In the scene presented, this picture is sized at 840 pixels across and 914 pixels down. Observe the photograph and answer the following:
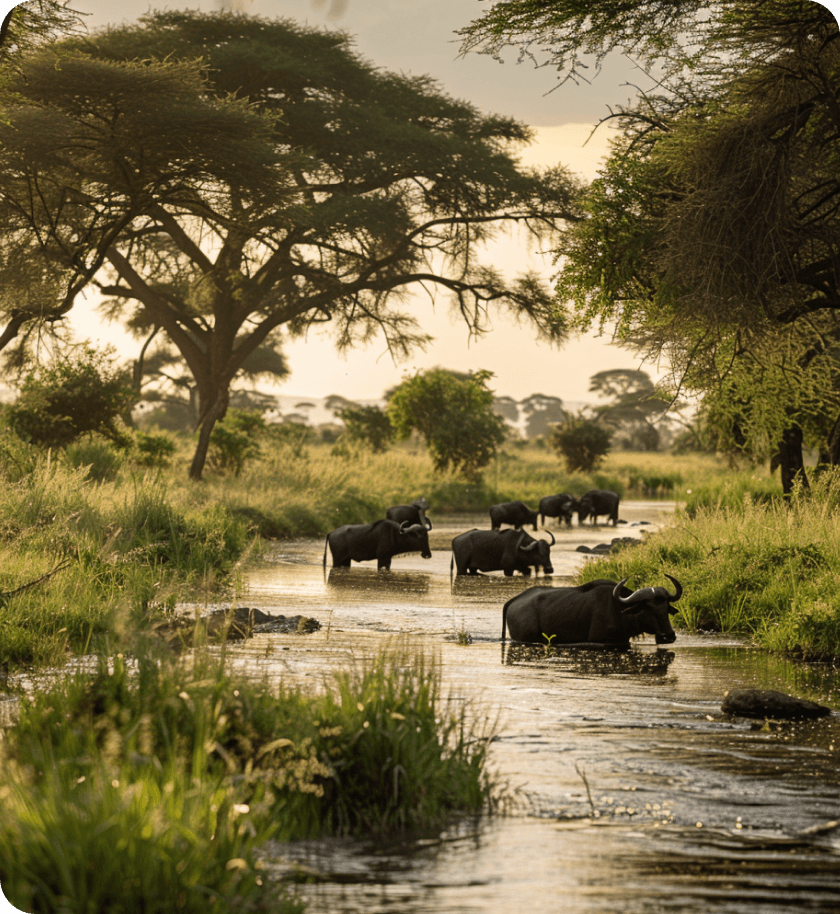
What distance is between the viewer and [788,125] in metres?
13.1

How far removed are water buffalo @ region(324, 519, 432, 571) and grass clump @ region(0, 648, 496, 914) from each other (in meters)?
11.3

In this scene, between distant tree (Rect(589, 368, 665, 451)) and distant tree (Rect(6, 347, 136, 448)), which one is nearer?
distant tree (Rect(6, 347, 136, 448))

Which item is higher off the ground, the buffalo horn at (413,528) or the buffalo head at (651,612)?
the buffalo horn at (413,528)

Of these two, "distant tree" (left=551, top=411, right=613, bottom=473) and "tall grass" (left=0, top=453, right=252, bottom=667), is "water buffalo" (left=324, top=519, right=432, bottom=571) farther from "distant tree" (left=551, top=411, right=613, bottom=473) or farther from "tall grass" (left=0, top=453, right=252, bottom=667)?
"distant tree" (left=551, top=411, right=613, bottom=473)

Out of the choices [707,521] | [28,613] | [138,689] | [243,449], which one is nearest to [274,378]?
[243,449]

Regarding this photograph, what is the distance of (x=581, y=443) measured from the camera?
46.5 meters

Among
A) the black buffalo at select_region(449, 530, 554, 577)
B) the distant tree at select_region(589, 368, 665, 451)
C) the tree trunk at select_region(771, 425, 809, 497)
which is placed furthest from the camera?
the distant tree at select_region(589, 368, 665, 451)

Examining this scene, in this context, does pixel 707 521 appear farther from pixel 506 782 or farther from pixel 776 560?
pixel 506 782

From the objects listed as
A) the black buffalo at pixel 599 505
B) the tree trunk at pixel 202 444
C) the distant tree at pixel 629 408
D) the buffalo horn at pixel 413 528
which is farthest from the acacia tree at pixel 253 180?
the distant tree at pixel 629 408

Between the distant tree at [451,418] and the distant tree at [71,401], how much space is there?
566 inches

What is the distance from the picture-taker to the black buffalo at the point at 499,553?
56.2 feet

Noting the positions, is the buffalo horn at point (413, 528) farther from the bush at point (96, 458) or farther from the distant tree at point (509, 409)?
the distant tree at point (509, 409)

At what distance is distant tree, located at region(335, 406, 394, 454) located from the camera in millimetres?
43875

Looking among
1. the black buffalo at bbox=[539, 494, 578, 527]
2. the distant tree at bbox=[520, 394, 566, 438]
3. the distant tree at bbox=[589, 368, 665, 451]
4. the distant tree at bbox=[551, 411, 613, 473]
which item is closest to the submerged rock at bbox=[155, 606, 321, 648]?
the black buffalo at bbox=[539, 494, 578, 527]
